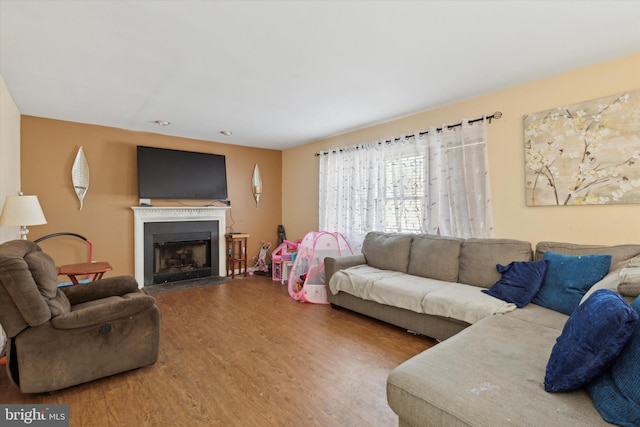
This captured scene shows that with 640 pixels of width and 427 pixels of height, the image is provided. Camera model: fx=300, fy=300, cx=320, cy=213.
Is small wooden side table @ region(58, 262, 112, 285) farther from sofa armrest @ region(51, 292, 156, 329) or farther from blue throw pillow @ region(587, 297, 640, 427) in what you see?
blue throw pillow @ region(587, 297, 640, 427)

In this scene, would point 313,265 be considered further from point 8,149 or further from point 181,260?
point 8,149

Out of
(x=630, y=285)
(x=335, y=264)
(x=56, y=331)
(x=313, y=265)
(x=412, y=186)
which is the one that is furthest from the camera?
(x=313, y=265)

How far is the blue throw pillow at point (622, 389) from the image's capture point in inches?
39.3

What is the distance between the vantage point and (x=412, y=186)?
381 centimetres

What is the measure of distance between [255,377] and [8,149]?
131 inches

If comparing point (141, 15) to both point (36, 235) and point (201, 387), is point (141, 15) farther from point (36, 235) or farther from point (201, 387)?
point (36, 235)

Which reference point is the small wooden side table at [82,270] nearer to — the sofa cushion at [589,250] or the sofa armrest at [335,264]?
the sofa armrest at [335,264]

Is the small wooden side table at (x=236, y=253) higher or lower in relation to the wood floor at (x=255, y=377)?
higher

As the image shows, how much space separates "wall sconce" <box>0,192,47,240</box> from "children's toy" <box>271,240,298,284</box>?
3025 millimetres

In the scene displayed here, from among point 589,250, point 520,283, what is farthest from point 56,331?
point 589,250

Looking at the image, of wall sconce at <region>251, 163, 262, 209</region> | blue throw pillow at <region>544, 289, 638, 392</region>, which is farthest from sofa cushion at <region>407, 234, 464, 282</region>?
wall sconce at <region>251, 163, 262, 209</region>

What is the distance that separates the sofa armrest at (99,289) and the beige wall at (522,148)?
11.6 feet

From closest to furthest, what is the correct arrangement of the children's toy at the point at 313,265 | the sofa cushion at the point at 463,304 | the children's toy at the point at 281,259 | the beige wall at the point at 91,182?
the sofa cushion at the point at 463,304, the beige wall at the point at 91,182, the children's toy at the point at 313,265, the children's toy at the point at 281,259

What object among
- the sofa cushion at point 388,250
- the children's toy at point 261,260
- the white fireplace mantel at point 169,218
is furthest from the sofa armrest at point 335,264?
the white fireplace mantel at point 169,218
